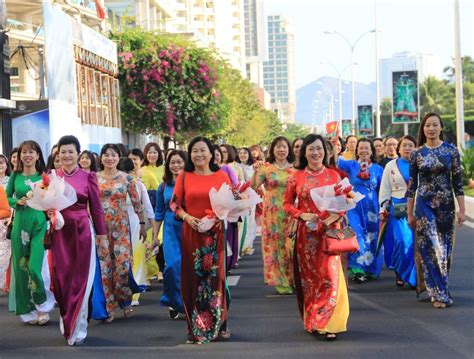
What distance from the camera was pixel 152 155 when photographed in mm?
12734

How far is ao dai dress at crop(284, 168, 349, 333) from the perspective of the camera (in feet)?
25.9

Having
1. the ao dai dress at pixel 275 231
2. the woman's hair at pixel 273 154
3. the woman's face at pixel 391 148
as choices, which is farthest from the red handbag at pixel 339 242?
the woman's face at pixel 391 148

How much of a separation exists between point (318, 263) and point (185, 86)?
31.7 m

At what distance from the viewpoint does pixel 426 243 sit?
31.1 ft

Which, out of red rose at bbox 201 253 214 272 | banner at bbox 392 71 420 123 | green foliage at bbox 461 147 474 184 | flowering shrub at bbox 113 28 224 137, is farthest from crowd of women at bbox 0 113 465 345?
flowering shrub at bbox 113 28 224 137

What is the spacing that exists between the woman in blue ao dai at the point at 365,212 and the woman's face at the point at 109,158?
3.51m

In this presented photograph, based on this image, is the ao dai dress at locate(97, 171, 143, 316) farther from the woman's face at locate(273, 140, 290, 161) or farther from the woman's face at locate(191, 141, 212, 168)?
the woman's face at locate(273, 140, 290, 161)

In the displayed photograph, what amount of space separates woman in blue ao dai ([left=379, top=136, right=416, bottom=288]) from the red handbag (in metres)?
3.13

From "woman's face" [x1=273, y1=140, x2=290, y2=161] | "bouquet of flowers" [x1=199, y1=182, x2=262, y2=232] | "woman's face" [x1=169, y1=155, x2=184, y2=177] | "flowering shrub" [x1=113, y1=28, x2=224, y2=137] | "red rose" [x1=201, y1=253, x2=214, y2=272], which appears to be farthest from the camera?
"flowering shrub" [x1=113, y1=28, x2=224, y2=137]

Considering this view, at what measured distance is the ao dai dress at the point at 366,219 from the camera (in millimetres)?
12031

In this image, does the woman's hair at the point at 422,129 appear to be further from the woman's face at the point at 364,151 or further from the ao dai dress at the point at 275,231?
the woman's face at the point at 364,151

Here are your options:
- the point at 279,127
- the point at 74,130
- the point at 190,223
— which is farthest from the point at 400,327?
the point at 279,127

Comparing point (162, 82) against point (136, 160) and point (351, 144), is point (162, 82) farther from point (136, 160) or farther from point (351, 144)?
point (136, 160)

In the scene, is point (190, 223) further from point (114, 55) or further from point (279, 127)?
point (279, 127)
